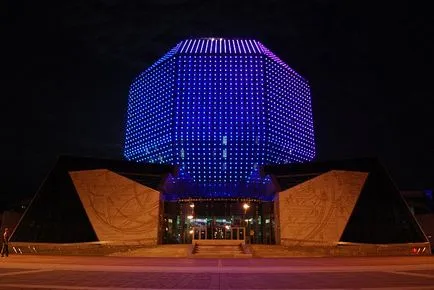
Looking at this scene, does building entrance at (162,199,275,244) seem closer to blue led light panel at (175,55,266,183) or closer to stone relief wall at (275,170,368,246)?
stone relief wall at (275,170,368,246)

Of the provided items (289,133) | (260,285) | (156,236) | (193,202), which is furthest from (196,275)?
(289,133)

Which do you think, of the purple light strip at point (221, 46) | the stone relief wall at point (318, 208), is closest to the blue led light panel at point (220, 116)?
the purple light strip at point (221, 46)

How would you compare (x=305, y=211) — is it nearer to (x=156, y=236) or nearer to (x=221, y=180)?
(x=156, y=236)

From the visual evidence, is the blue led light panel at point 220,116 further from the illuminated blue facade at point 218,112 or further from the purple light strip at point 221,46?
the purple light strip at point 221,46

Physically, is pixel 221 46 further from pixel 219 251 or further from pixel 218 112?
pixel 219 251

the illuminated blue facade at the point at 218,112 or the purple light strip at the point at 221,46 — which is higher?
the purple light strip at the point at 221,46

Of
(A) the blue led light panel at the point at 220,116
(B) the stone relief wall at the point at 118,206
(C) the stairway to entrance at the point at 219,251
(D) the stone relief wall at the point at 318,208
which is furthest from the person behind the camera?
(A) the blue led light panel at the point at 220,116

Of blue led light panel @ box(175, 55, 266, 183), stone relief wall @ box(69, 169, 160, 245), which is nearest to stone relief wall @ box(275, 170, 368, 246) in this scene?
stone relief wall @ box(69, 169, 160, 245)

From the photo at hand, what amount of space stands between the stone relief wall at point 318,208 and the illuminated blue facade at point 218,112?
94.2 feet

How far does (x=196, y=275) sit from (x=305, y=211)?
1083 inches

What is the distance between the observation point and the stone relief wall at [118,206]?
40.5 m

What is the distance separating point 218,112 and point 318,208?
130 ft

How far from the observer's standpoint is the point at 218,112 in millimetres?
77188

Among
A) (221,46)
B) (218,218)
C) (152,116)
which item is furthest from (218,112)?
(218,218)
